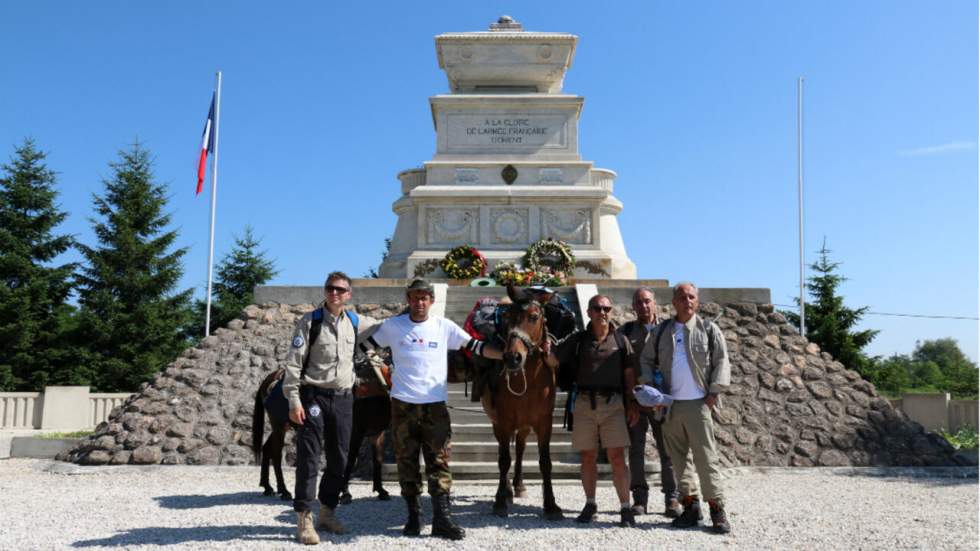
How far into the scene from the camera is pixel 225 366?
12.5m

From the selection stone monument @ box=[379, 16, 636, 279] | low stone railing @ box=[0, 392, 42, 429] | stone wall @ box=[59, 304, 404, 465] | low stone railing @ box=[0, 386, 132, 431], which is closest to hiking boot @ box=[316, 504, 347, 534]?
stone wall @ box=[59, 304, 404, 465]

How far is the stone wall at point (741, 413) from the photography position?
1066 centimetres

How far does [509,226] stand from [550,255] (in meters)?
1.40

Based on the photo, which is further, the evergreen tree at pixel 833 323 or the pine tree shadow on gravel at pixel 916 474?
the evergreen tree at pixel 833 323

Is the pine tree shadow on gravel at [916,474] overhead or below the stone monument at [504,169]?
below

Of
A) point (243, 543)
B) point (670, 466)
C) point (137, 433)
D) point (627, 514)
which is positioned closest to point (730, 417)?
point (670, 466)

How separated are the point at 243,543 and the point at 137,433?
5883 millimetres

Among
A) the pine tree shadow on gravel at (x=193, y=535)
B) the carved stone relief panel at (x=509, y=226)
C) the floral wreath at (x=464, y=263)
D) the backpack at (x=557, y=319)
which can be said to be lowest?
the pine tree shadow on gravel at (x=193, y=535)

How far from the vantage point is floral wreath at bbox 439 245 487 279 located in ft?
58.4

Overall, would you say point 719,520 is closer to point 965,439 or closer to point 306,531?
point 306,531

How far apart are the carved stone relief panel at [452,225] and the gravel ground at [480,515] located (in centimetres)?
967

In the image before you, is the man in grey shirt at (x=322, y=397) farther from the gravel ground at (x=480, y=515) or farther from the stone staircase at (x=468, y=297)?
the stone staircase at (x=468, y=297)

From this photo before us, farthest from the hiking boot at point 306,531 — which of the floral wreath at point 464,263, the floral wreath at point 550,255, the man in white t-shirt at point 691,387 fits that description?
the floral wreath at point 550,255

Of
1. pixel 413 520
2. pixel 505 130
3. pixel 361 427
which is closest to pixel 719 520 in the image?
pixel 413 520
